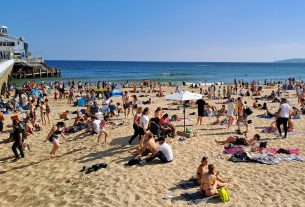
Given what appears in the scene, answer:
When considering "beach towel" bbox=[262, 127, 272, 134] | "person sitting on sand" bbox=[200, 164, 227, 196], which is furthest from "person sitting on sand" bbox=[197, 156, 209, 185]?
"beach towel" bbox=[262, 127, 272, 134]

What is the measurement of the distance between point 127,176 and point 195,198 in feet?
6.45

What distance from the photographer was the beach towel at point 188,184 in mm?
7205

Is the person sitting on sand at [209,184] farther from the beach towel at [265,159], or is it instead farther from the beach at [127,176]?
the beach towel at [265,159]

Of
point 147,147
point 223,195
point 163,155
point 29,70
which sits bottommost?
point 223,195

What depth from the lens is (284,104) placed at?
37.1 ft

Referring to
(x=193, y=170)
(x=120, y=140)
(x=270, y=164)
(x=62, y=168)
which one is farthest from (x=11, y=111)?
(x=270, y=164)

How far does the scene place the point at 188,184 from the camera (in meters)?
7.29

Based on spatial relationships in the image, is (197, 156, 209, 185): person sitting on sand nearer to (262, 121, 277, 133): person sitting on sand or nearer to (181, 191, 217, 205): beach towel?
(181, 191, 217, 205): beach towel

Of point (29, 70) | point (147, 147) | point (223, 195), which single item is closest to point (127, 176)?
point (147, 147)

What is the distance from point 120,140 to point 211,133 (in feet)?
11.7

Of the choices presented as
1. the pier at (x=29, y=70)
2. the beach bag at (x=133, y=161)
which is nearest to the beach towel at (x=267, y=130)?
the beach bag at (x=133, y=161)

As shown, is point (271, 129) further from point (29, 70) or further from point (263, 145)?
point (29, 70)

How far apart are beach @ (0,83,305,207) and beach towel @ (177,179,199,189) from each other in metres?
0.15

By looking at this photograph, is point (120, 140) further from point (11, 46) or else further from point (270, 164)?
point (11, 46)
